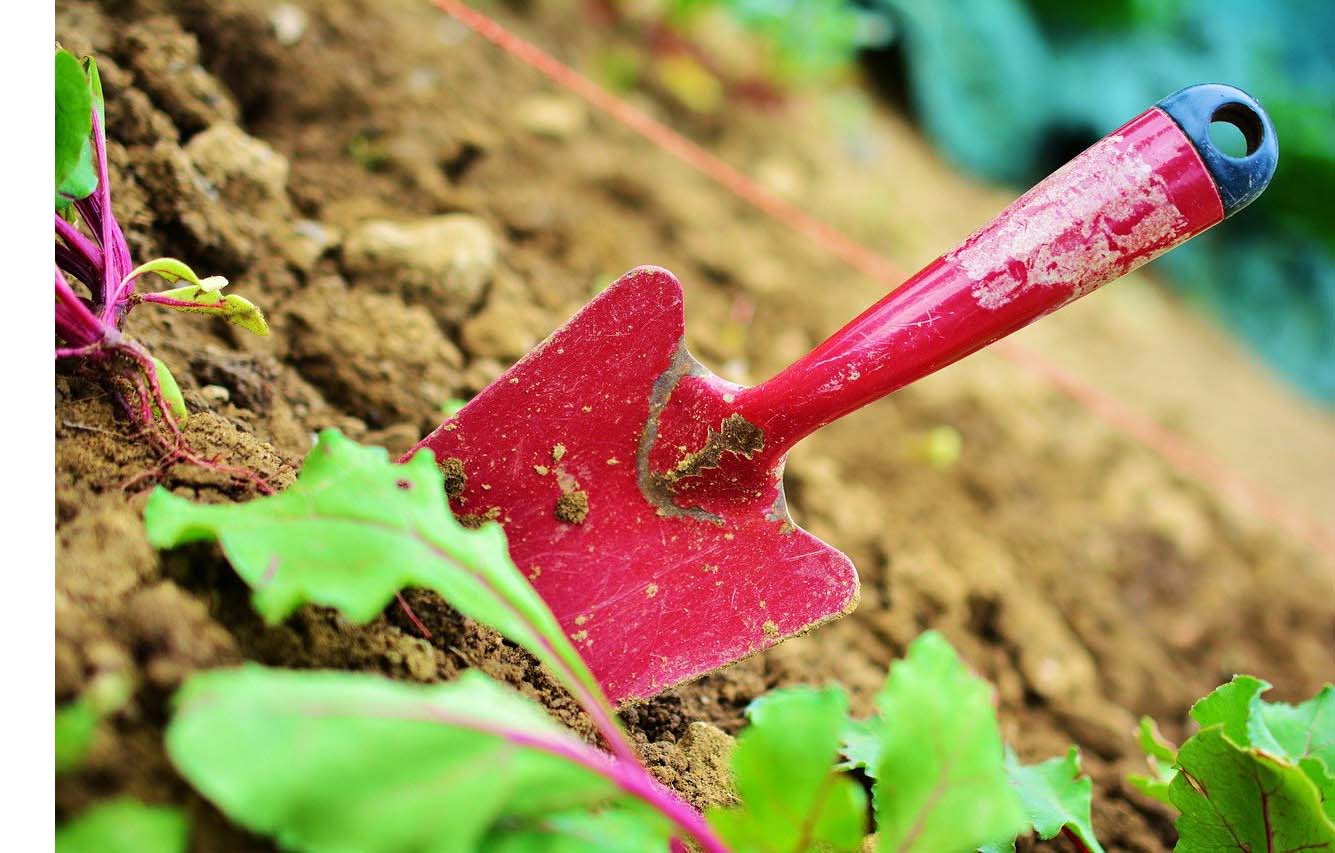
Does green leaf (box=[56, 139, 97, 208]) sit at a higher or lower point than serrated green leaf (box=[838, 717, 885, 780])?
higher

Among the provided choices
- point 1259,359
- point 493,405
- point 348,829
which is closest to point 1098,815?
point 493,405

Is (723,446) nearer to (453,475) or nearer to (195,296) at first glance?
(453,475)

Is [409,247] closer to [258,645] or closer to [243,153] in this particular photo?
[243,153]

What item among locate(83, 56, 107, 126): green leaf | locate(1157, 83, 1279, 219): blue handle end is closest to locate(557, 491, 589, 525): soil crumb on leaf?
locate(83, 56, 107, 126): green leaf

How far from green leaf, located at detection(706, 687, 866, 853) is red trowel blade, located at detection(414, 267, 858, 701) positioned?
0.30 m

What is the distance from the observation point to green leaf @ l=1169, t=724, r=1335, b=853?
79 cm

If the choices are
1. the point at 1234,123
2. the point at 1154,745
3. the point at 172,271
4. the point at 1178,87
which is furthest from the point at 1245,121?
the point at 1178,87

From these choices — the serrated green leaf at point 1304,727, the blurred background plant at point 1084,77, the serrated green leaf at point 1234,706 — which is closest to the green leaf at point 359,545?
the serrated green leaf at point 1234,706

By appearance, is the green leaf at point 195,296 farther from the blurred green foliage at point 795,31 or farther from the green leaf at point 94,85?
the blurred green foliage at point 795,31

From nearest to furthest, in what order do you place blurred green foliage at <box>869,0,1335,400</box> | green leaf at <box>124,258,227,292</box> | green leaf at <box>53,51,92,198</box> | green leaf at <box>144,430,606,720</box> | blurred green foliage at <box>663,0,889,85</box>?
1. green leaf at <box>144,430,606,720</box>
2. green leaf at <box>53,51,92,198</box>
3. green leaf at <box>124,258,227,292</box>
4. blurred green foliage at <box>663,0,889,85</box>
5. blurred green foliage at <box>869,0,1335,400</box>

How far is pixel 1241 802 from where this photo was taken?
0.83 meters

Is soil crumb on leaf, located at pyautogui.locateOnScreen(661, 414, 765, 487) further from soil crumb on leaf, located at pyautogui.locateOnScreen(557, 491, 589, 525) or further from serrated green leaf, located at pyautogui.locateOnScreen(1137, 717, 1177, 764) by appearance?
serrated green leaf, located at pyautogui.locateOnScreen(1137, 717, 1177, 764)
